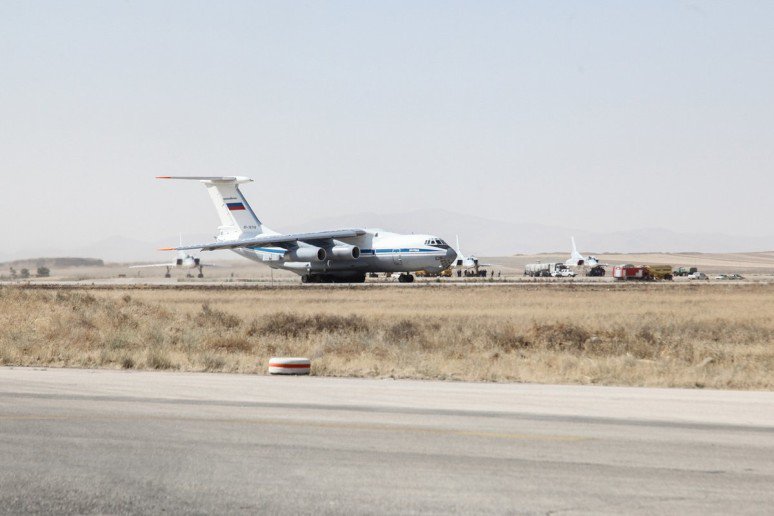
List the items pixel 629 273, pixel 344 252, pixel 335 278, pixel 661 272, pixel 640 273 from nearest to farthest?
1. pixel 344 252
2. pixel 335 278
3. pixel 629 273
4. pixel 640 273
5. pixel 661 272

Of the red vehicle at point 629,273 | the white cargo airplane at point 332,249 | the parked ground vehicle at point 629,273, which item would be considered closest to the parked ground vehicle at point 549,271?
the red vehicle at point 629,273

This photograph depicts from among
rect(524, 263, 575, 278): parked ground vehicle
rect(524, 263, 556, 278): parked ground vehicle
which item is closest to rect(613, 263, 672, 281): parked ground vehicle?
rect(524, 263, 575, 278): parked ground vehicle

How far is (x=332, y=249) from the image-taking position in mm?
69250

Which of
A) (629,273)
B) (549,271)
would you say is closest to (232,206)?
(629,273)

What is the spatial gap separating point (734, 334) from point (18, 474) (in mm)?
22823

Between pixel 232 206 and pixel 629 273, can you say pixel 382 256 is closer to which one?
pixel 232 206

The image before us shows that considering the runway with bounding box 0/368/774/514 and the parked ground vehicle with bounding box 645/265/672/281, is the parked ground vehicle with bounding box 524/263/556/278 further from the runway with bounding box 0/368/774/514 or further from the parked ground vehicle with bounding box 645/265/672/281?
the runway with bounding box 0/368/774/514

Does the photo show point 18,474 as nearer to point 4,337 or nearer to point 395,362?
point 395,362

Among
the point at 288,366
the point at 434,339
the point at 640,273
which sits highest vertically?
the point at 640,273

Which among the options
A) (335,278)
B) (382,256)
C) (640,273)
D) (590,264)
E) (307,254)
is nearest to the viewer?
(382,256)

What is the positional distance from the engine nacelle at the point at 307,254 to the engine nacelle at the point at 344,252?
1.96ft

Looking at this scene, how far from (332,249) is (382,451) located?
2370 inches

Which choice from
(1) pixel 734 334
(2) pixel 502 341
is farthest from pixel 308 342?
(1) pixel 734 334

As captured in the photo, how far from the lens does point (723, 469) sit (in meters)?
8.39
